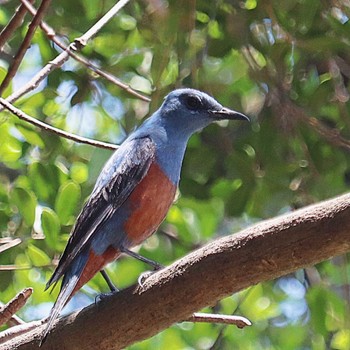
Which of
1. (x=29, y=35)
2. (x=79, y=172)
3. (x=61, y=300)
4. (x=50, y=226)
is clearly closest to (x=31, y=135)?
(x=79, y=172)

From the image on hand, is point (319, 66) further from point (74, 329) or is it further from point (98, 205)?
point (74, 329)

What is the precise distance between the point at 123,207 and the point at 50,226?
1.41 ft

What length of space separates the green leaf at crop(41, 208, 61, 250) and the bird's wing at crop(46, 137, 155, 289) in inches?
10.7

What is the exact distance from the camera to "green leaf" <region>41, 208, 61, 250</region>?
3.80m

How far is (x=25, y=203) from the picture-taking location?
3.93 meters

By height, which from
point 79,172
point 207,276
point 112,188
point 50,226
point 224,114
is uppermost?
point 207,276

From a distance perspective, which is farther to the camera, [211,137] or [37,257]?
[211,137]

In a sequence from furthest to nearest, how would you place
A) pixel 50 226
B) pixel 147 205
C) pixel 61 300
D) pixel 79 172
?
pixel 79 172 → pixel 50 226 → pixel 147 205 → pixel 61 300

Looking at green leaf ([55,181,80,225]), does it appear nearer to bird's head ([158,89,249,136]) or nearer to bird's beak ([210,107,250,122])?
bird's head ([158,89,249,136])

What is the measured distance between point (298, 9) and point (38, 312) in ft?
7.62

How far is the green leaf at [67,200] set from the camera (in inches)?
154

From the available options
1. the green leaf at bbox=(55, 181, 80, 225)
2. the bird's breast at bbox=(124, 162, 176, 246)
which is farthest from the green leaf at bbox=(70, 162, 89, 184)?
the bird's breast at bbox=(124, 162, 176, 246)

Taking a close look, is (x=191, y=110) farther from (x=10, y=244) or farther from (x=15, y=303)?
(x=15, y=303)

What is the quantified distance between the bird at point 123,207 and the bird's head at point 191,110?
192mm
